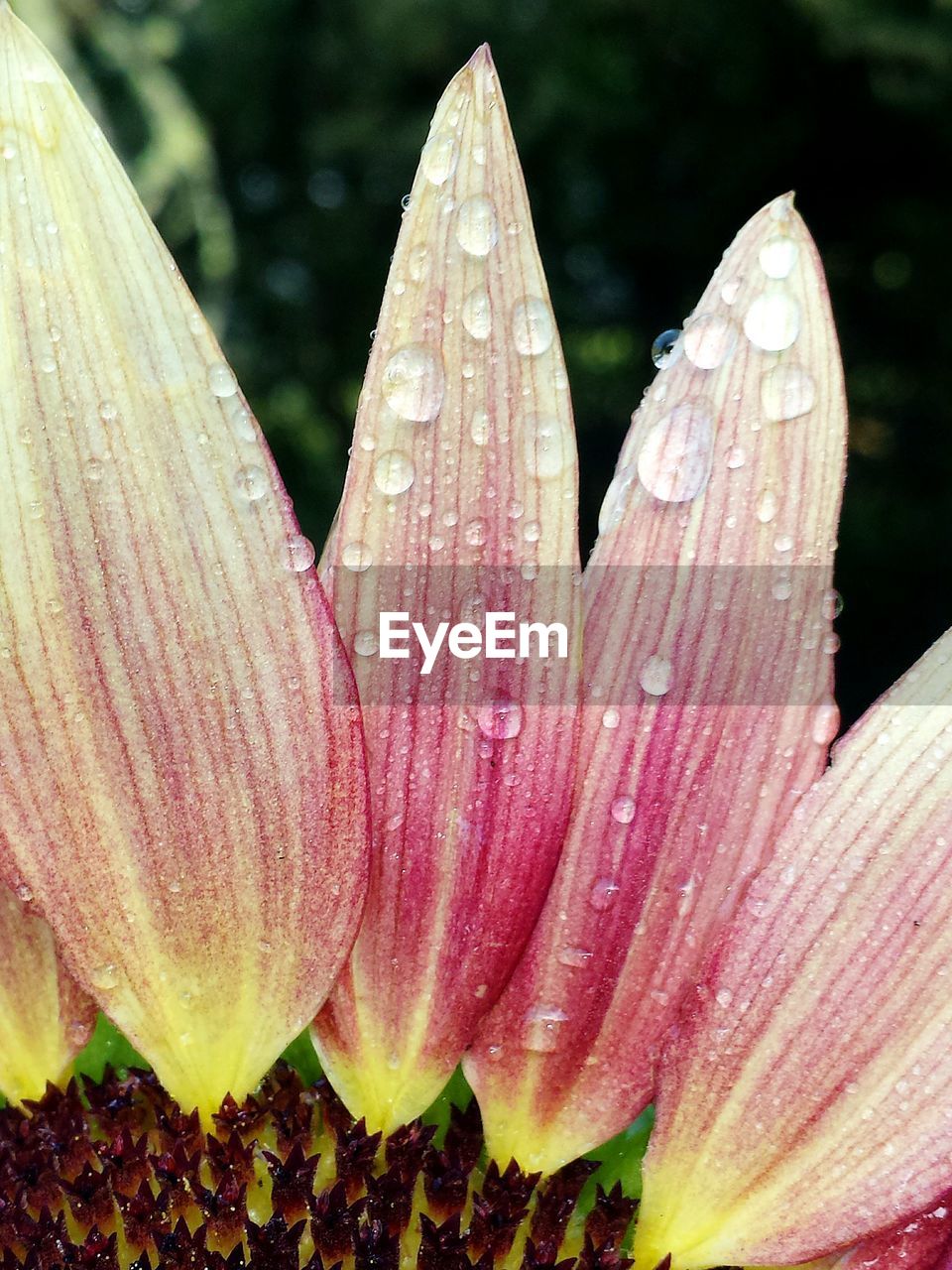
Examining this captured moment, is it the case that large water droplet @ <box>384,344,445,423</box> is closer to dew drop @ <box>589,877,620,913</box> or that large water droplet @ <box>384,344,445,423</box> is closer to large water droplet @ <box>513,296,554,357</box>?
large water droplet @ <box>513,296,554,357</box>

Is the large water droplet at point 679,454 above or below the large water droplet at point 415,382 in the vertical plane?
below

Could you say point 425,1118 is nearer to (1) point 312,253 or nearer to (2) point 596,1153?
(2) point 596,1153

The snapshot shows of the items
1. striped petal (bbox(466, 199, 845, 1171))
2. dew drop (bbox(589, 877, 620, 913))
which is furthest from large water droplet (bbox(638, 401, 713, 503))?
dew drop (bbox(589, 877, 620, 913))

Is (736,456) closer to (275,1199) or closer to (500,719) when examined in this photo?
(500,719)

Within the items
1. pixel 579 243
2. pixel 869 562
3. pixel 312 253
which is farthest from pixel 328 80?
pixel 869 562

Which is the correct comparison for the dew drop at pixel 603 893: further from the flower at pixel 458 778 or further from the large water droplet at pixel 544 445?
the large water droplet at pixel 544 445

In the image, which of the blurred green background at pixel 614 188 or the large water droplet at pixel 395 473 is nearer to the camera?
the large water droplet at pixel 395 473

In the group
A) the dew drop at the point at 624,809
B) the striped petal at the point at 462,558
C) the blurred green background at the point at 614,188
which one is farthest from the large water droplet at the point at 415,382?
the blurred green background at the point at 614,188

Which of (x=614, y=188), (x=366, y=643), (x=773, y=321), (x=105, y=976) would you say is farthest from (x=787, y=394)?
(x=614, y=188)
